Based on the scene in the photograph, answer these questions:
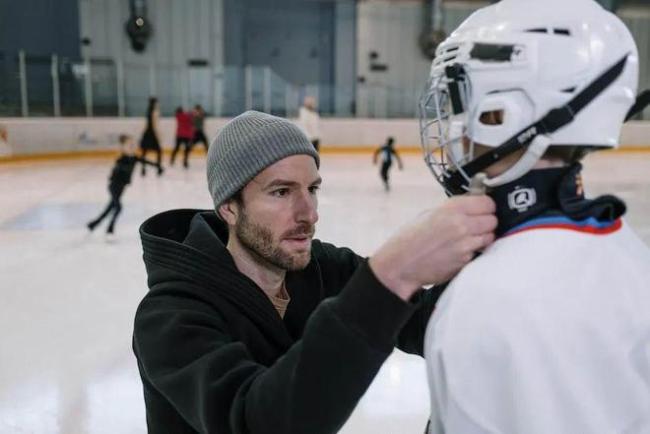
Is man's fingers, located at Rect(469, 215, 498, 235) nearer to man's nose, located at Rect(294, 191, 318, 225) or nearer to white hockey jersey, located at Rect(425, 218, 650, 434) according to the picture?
white hockey jersey, located at Rect(425, 218, 650, 434)

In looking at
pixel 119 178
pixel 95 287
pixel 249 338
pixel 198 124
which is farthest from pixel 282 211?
pixel 198 124

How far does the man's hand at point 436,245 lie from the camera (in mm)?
803

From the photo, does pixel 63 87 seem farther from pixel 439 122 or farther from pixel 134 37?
pixel 439 122

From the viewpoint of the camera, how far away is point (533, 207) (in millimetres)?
842

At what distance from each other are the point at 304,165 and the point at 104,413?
5.85 feet

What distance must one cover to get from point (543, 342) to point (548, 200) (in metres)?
0.20

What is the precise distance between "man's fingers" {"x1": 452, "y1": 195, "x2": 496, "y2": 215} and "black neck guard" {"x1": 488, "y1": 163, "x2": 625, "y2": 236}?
3cm

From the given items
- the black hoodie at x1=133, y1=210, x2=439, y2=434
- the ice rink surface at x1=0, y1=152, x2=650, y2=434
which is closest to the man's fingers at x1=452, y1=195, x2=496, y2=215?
the black hoodie at x1=133, y1=210, x2=439, y2=434

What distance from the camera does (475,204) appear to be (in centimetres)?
82

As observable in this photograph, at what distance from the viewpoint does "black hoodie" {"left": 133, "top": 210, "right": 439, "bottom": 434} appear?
33.7 inches

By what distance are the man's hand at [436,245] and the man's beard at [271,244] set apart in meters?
0.59

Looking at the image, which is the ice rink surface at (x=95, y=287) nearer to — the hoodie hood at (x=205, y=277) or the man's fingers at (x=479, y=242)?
the hoodie hood at (x=205, y=277)

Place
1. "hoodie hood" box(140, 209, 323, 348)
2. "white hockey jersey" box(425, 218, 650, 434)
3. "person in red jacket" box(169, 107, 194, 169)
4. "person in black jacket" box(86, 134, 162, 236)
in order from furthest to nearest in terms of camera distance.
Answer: "person in red jacket" box(169, 107, 194, 169) < "person in black jacket" box(86, 134, 162, 236) < "hoodie hood" box(140, 209, 323, 348) < "white hockey jersey" box(425, 218, 650, 434)

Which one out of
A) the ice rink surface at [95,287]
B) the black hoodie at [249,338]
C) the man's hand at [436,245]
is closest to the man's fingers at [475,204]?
the man's hand at [436,245]
